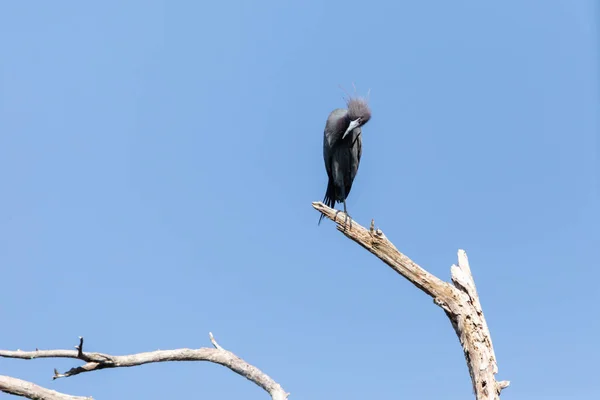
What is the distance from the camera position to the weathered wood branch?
18.5ft

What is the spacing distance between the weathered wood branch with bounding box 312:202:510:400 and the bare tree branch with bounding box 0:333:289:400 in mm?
1733

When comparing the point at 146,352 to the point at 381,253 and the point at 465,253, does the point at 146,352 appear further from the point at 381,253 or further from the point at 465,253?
the point at 465,253

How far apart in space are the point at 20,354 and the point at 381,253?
11.4 feet

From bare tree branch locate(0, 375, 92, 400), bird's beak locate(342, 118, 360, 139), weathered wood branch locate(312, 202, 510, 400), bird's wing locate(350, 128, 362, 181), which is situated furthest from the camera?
bird's wing locate(350, 128, 362, 181)

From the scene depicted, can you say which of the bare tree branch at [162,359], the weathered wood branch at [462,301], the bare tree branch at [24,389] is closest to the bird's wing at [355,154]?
the weathered wood branch at [462,301]

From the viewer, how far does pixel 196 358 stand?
550 centimetres

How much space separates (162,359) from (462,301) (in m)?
2.85

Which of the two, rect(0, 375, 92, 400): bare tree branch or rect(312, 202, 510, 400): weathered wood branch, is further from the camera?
rect(312, 202, 510, 400): weathered wood branch

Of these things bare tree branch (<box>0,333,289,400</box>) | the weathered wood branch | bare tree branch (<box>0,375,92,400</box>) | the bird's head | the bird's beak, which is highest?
the bird's head

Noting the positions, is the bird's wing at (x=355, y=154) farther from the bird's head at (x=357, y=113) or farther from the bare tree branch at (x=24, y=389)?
the bare tree branch at (x=24, y=389)

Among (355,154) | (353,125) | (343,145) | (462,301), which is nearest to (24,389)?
(462,301)

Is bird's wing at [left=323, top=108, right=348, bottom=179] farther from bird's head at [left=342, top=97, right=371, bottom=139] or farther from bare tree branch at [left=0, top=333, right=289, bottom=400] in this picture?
bare tree branch at [left=0, top=333, right=289, bottom=400]

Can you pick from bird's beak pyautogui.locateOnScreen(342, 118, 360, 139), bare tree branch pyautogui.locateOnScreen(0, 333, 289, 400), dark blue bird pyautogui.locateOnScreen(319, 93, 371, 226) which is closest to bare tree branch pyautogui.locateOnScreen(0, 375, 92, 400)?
bare tree branch pyautogui.locateOnScreen(0, 333, 289, 400)

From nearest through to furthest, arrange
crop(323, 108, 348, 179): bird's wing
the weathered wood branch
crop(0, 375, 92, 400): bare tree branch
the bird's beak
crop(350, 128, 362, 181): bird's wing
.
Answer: crop(0, 375, 92, 400): bare tree branch
the weathered wood branch
the bird's beak
crop(323, 108, 348, 179): bird's wing
crop(350, 128, 362, 181): bird's wing
